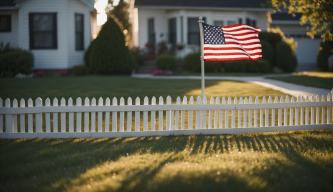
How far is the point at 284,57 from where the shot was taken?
2627 cm

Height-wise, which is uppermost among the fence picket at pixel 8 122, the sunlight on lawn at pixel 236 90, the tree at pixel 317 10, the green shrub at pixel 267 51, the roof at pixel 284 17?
the roof at pixel 284 17

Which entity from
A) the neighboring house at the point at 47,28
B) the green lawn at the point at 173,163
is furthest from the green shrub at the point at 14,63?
the green lawn at the point at 173,163

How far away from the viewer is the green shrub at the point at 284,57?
86.0ft

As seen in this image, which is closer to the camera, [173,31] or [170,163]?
[170,163]

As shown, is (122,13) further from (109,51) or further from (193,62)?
(109,51)

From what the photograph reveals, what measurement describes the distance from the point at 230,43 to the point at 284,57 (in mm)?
17792

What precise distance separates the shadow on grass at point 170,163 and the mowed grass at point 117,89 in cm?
551

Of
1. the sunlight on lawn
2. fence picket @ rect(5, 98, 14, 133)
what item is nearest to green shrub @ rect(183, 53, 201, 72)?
the sunlight on lawn

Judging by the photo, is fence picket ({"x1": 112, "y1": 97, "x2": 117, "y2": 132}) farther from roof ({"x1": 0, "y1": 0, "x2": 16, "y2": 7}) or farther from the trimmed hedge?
the trimmed hedge

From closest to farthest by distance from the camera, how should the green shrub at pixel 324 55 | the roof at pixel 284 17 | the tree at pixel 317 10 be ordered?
the tree at pixel 317 10 < the green shrub at pixel 324 55 < the roof at pixel 284 17

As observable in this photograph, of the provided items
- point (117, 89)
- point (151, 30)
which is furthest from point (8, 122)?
point (151, 30)

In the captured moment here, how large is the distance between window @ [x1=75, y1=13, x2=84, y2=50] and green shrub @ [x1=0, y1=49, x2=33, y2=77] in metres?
3.29

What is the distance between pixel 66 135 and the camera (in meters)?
8.77

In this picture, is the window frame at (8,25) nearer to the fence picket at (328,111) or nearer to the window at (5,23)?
the window at (5,23)
